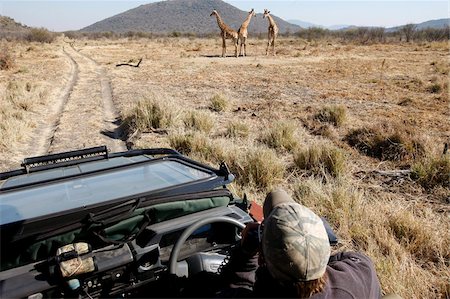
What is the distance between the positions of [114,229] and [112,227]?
2cm

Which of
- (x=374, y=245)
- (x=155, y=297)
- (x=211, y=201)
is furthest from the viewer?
(x=374, y=245)

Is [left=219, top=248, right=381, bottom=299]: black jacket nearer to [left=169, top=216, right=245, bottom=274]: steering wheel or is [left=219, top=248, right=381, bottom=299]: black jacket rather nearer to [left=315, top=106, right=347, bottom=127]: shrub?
[left=169, top=216, right=245, bottom=274]: steering wheel

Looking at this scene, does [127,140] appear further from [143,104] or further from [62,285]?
[62,285]

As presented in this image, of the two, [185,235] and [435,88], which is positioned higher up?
[185,235]

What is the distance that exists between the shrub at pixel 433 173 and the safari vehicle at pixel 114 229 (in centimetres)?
377

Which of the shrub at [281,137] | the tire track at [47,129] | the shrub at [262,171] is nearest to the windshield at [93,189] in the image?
the shrub at [262,171]

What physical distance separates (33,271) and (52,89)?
44.6ft

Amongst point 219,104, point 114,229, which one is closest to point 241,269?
point 114,229

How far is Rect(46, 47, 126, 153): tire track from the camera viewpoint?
309 inches

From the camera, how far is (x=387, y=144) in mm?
7156

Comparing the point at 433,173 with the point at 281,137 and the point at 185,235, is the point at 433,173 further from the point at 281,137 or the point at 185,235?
the point at 185,235

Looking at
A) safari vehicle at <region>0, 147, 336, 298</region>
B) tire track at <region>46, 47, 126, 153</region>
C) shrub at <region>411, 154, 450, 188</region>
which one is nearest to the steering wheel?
safari vehicle at <region>0, 147, 336, 298</region>

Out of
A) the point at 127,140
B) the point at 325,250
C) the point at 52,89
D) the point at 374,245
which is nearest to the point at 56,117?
the point at 127,140

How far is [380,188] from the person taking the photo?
546cm
